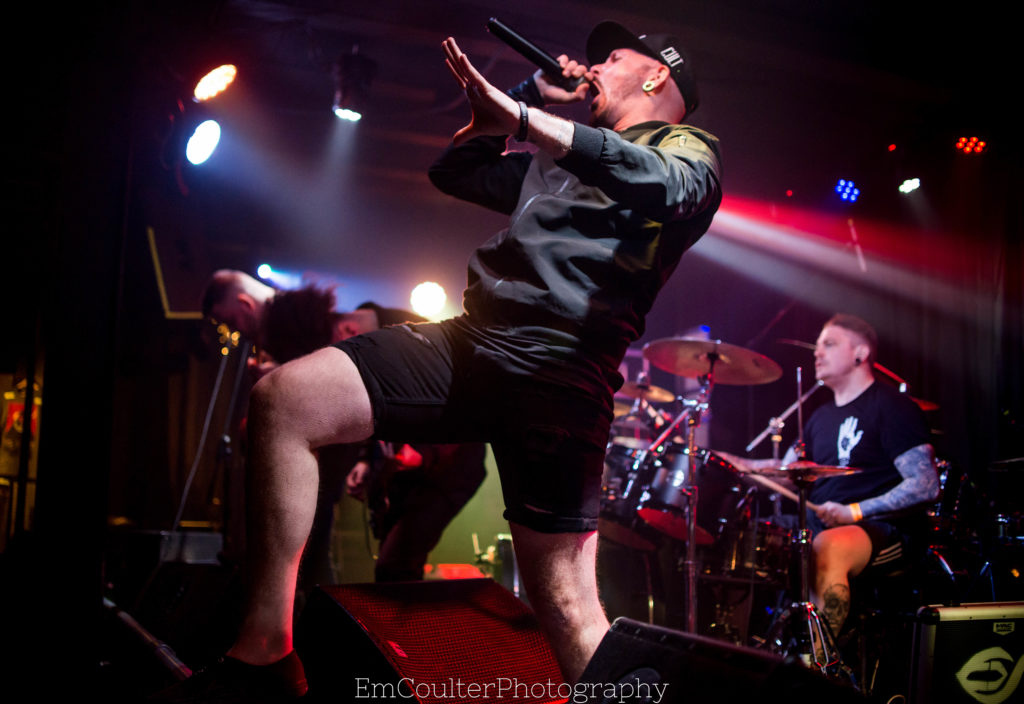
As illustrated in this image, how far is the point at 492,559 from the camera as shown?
24.1 ft

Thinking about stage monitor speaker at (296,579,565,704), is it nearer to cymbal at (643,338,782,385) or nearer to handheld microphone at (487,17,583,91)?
handheld microphone at (487,17,583,91)

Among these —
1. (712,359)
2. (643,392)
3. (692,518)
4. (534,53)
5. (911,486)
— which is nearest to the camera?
(534,53)

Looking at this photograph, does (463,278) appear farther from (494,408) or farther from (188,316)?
(494,408)

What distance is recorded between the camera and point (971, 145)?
5523mm

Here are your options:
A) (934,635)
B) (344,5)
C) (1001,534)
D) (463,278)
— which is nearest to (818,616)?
(1001,534)

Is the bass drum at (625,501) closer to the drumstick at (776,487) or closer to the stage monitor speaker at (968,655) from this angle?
the drumstick at (776,487)

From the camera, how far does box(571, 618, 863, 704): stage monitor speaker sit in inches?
38.8

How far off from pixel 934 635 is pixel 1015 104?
15.4 ft

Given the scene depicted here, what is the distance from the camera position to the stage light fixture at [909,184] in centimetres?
596

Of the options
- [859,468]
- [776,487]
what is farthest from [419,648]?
[859,468]

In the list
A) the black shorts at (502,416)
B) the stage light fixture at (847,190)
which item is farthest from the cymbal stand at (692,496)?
the black shorts at (502,416)

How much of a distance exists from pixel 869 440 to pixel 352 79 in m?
4.69

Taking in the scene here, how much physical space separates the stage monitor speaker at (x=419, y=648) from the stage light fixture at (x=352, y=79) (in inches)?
180

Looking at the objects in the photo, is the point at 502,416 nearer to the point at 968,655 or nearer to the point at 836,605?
the point at 968,655
